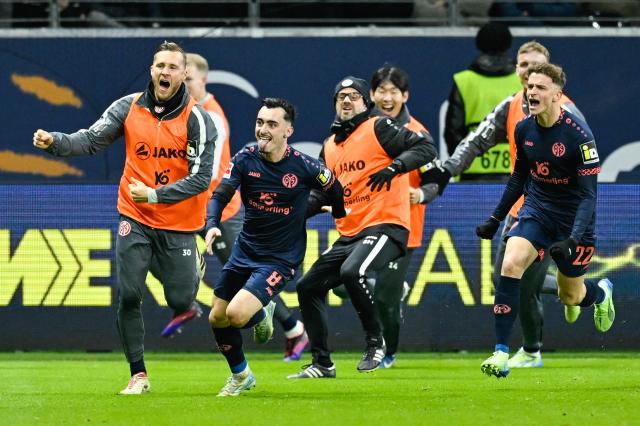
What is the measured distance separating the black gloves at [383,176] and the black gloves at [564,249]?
1749mm

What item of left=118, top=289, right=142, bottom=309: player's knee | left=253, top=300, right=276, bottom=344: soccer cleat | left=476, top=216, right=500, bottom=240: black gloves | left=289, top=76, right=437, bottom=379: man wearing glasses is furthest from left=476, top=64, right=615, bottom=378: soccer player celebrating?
left=118, top=289, right=142, bottom=309: player's knee

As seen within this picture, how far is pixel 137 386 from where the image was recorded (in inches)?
415

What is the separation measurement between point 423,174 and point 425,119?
13.1ft

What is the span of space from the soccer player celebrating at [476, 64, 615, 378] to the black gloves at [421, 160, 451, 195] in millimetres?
1745

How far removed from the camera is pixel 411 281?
1470cm

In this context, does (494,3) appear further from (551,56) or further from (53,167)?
(53,167)

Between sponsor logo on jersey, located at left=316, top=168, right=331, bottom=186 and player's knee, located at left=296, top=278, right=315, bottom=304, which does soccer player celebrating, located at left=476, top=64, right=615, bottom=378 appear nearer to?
sponsor logo on jersey, located at left=316, top=168, right=331, bottom=186

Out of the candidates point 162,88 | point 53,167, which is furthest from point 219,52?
point 162,88

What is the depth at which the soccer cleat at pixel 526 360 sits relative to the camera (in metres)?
13.0

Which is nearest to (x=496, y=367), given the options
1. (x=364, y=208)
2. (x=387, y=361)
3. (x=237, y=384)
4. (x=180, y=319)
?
(x=237, y=384)

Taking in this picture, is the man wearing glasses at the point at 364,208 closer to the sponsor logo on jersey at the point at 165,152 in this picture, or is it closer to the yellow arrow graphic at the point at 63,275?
the sponsor logo on jersey at the point at 165,152

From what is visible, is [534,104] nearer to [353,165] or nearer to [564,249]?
[564,249]

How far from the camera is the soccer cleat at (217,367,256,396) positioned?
34.1 feet

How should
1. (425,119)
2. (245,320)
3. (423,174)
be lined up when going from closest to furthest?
Answer: (245,320)
(423,174)
(425,119)
